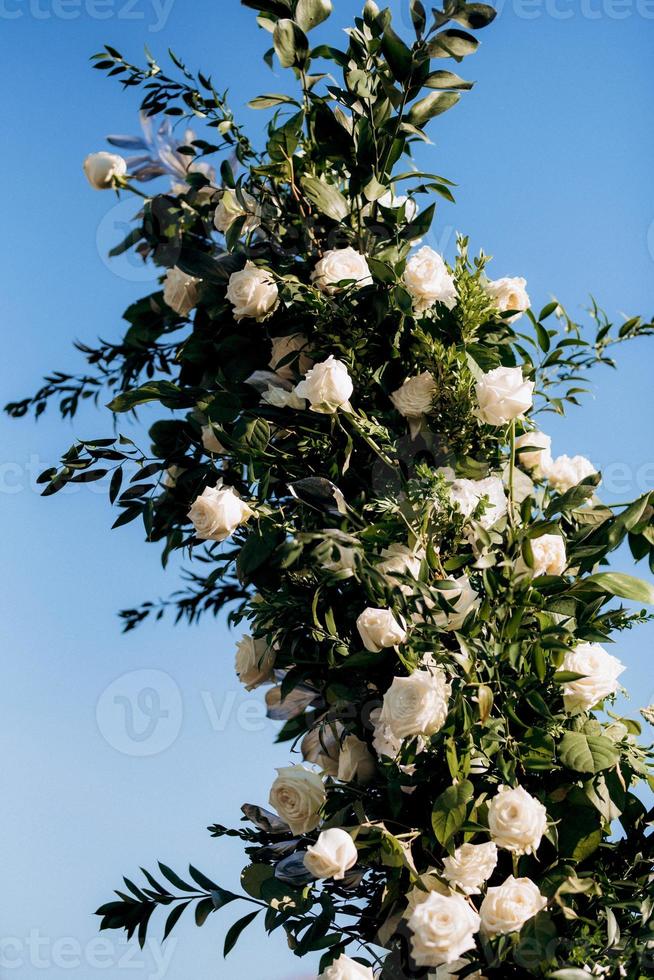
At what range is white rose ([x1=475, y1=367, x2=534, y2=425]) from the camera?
4.17ft

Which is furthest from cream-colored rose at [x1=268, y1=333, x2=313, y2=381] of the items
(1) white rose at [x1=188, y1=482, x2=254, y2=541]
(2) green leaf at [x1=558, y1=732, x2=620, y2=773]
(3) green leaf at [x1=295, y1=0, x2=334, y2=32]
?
(2) green leaf at [x1=558, y1=732, x2=620, y2=773]

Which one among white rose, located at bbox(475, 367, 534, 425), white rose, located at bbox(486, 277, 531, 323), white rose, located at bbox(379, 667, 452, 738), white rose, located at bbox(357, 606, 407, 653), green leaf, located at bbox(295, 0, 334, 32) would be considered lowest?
white rose, located at bbox(379, 667, 452, 738)

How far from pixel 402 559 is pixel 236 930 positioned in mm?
601

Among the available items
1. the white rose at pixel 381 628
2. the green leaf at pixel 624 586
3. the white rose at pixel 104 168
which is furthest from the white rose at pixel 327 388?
the white rose at pixel 104 168

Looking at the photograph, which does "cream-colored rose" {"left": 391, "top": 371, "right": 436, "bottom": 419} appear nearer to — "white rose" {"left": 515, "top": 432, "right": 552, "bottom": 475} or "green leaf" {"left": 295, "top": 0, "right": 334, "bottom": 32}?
"white rose" {"left": 515, "top": 432, "right": 552, "bottom": 475}

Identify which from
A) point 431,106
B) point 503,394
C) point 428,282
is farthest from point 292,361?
point 431,106

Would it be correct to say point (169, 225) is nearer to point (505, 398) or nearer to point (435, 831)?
point (505, 398)

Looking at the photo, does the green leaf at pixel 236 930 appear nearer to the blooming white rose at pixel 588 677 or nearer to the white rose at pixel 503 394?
the blooming white rose at pixel 588 677

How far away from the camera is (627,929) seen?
116 cm

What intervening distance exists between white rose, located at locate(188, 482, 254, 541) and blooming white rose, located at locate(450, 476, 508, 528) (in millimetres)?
300

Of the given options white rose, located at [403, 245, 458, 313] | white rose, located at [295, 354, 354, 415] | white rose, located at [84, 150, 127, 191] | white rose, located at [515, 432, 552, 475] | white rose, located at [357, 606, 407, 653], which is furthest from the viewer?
white rose, located at [84, 150, 127, 191]

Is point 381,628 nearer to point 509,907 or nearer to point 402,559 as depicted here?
point 402,559

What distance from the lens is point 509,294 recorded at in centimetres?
146

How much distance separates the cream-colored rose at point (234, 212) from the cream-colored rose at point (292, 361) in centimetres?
21
